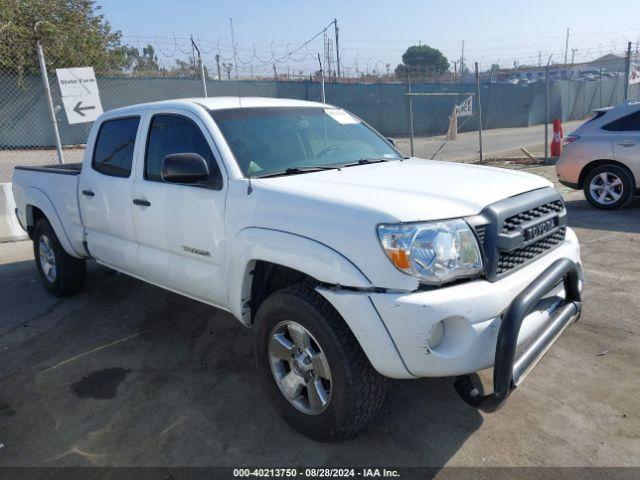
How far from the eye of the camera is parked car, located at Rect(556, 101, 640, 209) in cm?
761

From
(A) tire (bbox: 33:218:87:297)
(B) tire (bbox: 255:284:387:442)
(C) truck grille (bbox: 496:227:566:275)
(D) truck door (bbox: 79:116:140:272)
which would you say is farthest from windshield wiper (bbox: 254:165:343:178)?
(A) tire (bbox: 33:218:87:297)

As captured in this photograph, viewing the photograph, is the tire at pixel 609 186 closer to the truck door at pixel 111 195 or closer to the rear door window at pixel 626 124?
the rear door window at pixel 626 124

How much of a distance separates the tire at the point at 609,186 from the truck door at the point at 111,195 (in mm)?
6786

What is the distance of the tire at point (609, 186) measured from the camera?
7.77 m

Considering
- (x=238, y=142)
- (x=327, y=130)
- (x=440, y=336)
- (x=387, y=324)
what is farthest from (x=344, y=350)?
(x=327, y=130)

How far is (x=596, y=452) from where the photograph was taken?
9.01ft

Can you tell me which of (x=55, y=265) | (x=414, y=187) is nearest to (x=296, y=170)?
(x=414, y=187)

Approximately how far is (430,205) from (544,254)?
0.93m

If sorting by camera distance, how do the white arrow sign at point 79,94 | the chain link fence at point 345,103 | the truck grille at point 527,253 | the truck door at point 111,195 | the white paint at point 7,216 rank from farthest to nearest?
the chain link fence at point 345,103
the white arrow sign at point 79,94
the white paint at point 7,216
the truck door at point 111,195
the truck grille at point 527,253

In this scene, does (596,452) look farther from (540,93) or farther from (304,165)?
(540,93)

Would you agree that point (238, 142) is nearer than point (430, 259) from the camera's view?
No

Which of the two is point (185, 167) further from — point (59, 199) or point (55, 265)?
point (55, 265)

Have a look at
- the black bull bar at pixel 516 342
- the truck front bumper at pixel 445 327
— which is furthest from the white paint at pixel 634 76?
the truck front bumper at pixel 445 327

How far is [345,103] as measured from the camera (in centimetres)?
2322
